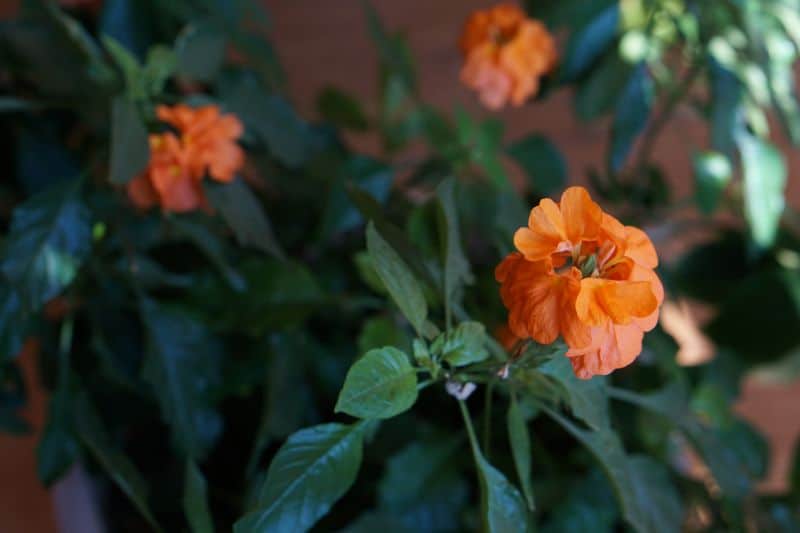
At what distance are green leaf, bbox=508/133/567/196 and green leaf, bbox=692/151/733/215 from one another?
11cm

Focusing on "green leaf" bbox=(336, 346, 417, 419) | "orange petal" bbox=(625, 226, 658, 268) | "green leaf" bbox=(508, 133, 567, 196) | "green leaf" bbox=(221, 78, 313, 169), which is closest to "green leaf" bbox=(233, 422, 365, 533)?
"green leaf" bbox=(336, 346, 417, 419)

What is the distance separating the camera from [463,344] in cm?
35

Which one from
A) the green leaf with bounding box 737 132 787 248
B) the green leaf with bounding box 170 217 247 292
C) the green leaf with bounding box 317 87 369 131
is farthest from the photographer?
the green leaf with bounding box 317 87 369 131

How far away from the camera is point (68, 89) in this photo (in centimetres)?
59

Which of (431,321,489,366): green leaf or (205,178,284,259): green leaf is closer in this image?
(431,321,489,366): green leaf

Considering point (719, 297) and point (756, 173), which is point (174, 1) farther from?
point (719, 297)

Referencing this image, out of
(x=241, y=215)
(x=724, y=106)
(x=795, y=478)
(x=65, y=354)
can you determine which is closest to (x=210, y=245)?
(x=241, y=215)

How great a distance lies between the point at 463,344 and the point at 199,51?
0.30m

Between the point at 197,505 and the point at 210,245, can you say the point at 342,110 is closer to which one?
the point at 210,245

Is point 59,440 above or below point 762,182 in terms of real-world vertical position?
above

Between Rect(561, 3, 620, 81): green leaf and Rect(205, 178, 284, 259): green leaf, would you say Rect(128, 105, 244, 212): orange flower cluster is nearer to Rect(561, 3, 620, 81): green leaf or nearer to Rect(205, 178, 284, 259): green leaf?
Rect(205, 178, 284, 259): green leaf

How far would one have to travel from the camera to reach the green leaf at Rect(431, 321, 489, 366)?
351mm

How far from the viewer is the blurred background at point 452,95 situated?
0.93 meters

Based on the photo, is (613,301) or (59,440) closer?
(613,301)
